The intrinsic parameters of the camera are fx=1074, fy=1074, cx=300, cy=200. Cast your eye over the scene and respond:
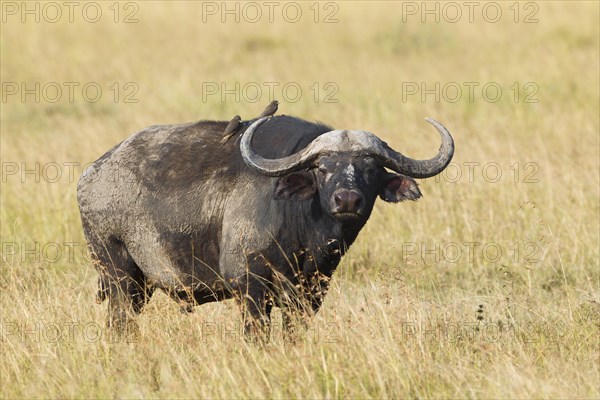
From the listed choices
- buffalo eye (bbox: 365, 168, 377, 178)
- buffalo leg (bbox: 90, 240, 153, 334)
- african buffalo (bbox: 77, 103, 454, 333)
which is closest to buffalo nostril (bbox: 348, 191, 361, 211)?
african buffalo (bbox: 77, 103, 454, 333)

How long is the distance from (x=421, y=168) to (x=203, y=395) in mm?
2029

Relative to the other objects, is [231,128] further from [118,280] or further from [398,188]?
[118,280]

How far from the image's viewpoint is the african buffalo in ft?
21.2

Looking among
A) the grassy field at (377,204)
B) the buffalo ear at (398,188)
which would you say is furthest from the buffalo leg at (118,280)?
the buffalo ear at (398,188)

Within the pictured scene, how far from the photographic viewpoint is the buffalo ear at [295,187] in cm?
651

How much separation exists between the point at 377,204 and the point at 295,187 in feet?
12.1

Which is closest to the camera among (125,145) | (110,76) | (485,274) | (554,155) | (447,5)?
(125,145)

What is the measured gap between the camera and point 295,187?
21.4 ft

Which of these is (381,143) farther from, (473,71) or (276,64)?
(276,64)

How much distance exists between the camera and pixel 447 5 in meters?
22.9

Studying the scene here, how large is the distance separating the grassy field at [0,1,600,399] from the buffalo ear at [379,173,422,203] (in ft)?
1.77

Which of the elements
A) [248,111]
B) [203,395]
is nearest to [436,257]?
[203,395]

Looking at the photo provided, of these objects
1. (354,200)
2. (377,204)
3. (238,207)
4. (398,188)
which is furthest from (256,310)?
(377,204)

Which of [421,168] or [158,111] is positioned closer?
[421,168]
